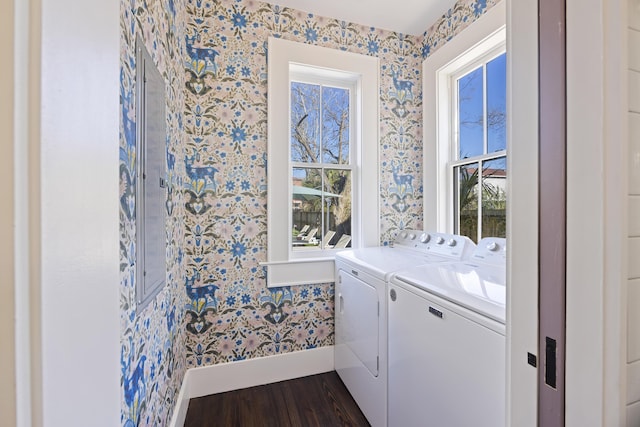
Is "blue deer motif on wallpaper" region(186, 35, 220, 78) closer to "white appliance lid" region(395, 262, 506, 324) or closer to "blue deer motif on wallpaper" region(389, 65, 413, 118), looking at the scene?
"blue deer motif on wallpaper" region(389, 65, 413, 118)

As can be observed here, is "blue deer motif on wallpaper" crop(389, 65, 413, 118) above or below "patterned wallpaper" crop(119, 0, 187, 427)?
above

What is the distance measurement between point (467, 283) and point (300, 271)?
3.97ft

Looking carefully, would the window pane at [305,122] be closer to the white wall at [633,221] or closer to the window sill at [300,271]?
the window sill at [300,271]

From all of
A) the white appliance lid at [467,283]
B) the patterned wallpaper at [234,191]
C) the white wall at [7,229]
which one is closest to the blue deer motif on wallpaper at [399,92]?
the patterned wallpaper at [234,191]

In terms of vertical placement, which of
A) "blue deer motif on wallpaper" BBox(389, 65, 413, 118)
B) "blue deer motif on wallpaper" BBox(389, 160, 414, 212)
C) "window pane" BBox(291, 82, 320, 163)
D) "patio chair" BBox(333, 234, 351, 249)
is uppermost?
"blue deer motif on wallpaper" BBox(389, 65, 413, 118)

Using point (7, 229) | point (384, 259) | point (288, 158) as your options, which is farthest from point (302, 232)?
point (7, 229)

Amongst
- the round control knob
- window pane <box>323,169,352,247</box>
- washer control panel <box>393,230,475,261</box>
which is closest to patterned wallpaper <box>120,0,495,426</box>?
window pane <box>323,169,352,247</box>

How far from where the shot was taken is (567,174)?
1.80 feet

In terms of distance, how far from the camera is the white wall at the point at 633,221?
0.52 meters

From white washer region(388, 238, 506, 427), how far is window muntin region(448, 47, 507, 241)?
0.49 m

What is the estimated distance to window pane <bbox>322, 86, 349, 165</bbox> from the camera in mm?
2351

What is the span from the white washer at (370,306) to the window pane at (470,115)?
713mm

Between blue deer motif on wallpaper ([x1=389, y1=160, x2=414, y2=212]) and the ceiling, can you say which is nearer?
the ceiling

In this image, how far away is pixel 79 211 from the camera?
0.36m
